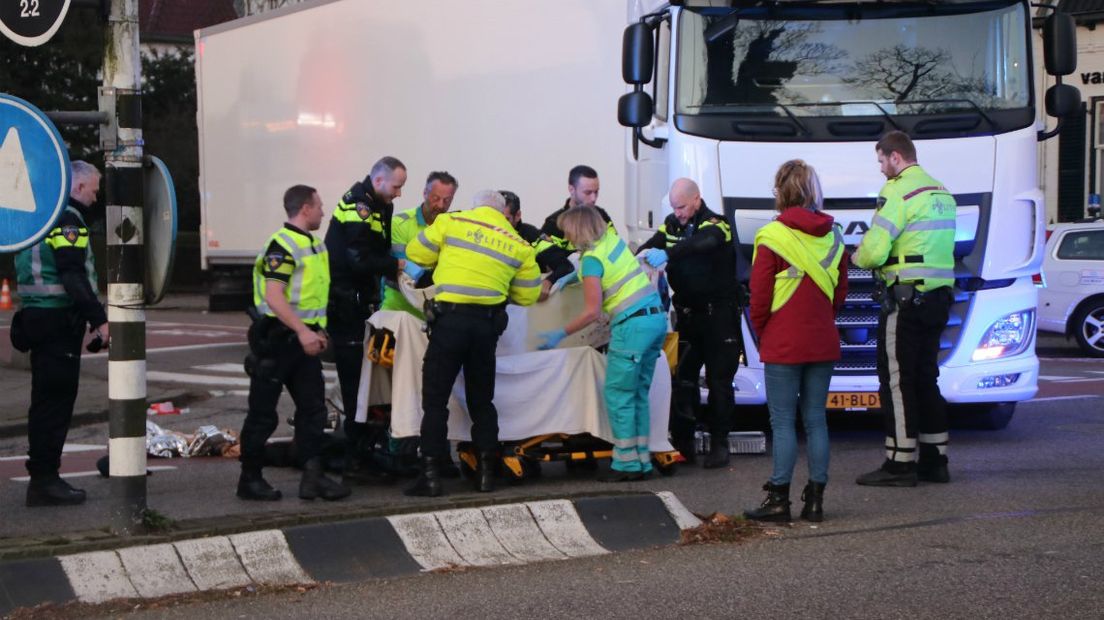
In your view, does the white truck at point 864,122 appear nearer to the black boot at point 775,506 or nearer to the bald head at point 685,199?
the bald head at point 685,199

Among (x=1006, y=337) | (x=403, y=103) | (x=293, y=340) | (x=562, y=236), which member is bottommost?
(x=1006, y=337)

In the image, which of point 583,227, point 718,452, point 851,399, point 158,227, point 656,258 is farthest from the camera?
point 851,399

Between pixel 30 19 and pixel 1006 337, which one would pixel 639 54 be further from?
pixel 30 19

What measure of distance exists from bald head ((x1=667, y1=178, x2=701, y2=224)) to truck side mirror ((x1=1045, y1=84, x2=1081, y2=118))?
276cm

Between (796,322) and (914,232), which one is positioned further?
(914,232)

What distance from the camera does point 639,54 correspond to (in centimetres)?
1052

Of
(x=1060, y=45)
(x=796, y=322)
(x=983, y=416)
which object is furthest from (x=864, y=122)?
(x=796, y=322)

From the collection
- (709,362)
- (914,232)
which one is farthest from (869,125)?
(709,362)

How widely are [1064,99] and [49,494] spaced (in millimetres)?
7032

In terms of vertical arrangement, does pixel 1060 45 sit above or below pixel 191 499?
above

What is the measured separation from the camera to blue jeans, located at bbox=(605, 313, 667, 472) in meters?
9.06

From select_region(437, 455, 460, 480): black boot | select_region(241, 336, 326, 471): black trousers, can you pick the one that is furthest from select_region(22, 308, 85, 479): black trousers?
select_region(437, 455, 460, 480): black boot

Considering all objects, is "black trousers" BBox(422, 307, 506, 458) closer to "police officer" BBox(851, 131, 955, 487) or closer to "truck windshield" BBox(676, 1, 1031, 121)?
"police officer" BBox(851, 131, 955, 487)

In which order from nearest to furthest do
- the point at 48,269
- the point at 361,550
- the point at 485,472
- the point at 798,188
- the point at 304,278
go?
the point at 361,550 → the point at 798,188 → the point at 304,278 → the point at 48,269 → the point at 485,472
